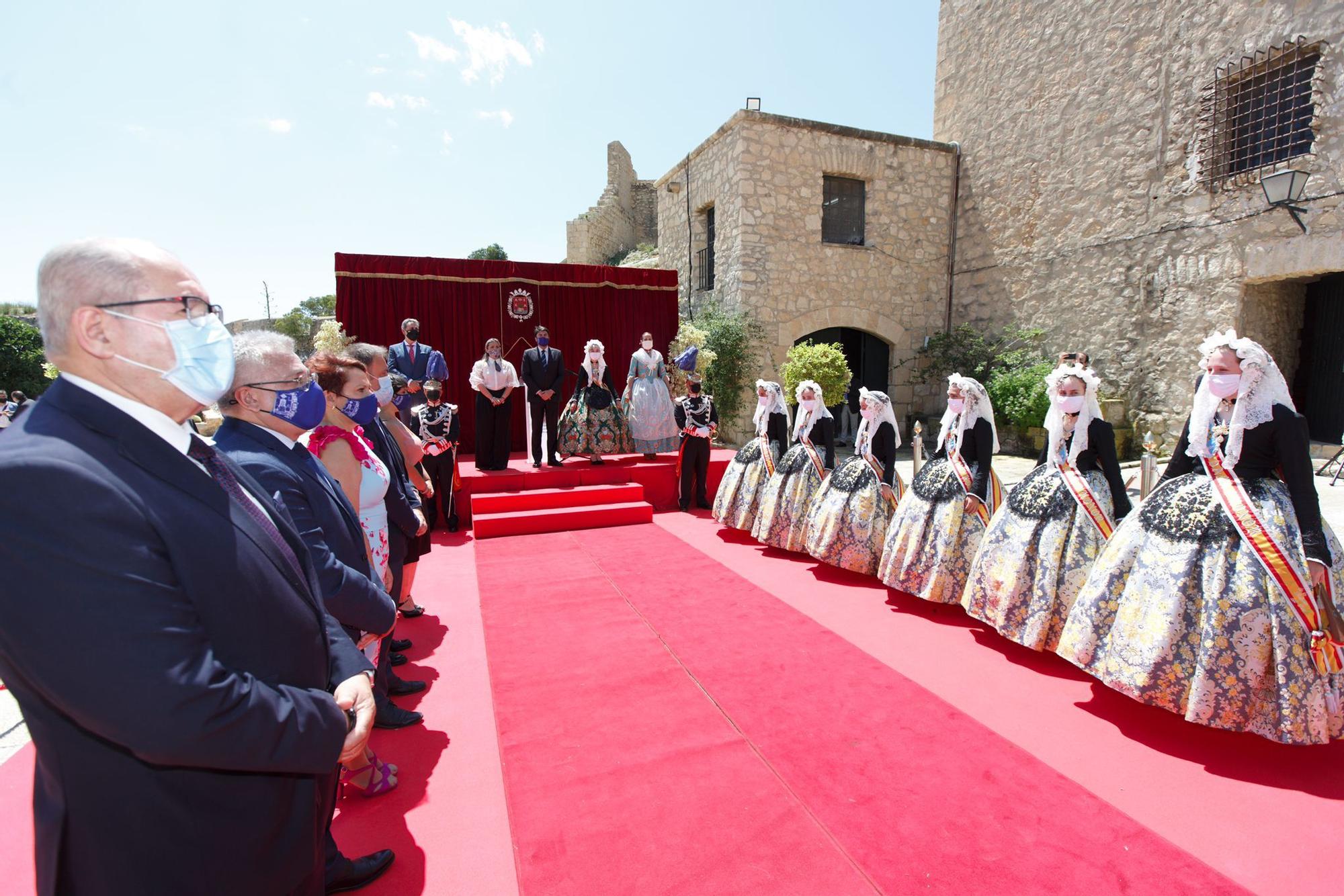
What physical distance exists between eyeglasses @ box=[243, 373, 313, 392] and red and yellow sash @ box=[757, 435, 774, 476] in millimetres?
3901

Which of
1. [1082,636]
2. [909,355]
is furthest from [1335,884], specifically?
[909,355]

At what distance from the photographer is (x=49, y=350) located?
3.09ft

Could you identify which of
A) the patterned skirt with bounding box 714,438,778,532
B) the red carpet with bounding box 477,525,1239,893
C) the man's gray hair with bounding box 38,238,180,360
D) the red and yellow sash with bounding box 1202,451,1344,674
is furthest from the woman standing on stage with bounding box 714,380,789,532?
the man's gray hair with bounding box 38,238,180,360

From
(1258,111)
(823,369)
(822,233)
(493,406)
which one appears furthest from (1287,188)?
(493,406)

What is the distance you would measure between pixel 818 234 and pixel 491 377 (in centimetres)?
631

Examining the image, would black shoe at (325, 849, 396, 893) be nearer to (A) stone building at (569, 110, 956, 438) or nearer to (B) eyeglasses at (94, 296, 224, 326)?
(B) eyeglasses at (94, 296, 224, 326)

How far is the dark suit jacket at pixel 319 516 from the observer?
1672 millimetres

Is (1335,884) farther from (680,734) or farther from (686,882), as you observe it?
(680,734)

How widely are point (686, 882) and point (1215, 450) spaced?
2.49m

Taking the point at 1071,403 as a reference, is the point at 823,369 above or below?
above

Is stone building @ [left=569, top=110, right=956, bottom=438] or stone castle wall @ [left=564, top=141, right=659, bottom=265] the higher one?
stone castle wall @ [left=564, top=141, right=659, bottom=265]

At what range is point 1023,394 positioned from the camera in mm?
9172

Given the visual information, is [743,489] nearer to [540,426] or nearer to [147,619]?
[540,426]

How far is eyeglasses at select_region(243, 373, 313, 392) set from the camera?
1775mm
